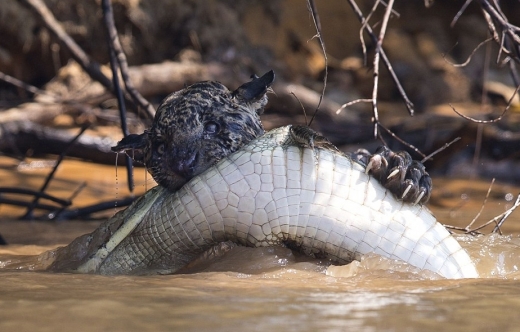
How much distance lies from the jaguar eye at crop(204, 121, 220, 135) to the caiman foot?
64 centimetres

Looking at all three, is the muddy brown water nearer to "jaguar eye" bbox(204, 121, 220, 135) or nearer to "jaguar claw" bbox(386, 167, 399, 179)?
"jaguar claw" bbox(386, 167, 399, 179)

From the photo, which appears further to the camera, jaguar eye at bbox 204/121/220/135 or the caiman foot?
jaguar eye at bbox 204/121/220/135

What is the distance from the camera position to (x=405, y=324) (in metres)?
1.87

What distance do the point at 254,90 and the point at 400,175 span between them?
886mm

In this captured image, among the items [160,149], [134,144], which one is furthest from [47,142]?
[160,149]

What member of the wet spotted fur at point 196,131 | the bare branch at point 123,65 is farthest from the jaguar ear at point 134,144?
the bare branch at point 123,65

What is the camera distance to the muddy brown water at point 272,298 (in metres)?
1.88

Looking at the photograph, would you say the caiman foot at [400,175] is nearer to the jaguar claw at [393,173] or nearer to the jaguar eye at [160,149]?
the jaguar claw at [393,173]

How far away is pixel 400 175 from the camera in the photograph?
255 cm

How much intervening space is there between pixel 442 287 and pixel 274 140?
31.1 inches

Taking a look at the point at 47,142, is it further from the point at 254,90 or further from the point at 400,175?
the point at 400,175

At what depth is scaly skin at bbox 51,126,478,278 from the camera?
255 cm

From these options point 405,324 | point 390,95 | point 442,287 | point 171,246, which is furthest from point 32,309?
point 390,95

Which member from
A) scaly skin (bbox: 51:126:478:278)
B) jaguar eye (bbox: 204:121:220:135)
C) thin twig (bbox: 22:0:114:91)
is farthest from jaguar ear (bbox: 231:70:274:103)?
thin twig (bbox: 22:0:114:91)
